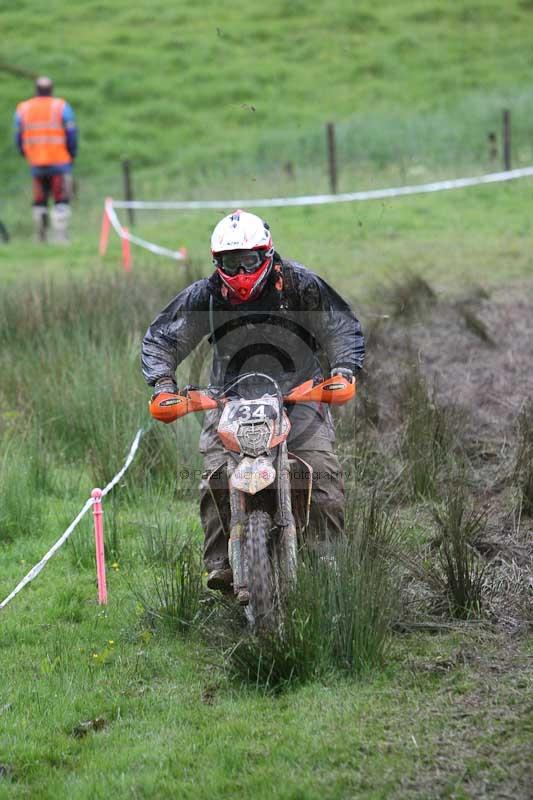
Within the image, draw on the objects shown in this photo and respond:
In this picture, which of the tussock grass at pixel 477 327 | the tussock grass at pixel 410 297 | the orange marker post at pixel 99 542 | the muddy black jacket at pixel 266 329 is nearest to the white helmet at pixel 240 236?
the muddy black jacket at pixel 266 329

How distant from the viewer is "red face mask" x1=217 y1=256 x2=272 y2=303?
5750mm

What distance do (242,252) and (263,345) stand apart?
56 cm

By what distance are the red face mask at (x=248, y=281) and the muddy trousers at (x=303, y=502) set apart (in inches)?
29.3

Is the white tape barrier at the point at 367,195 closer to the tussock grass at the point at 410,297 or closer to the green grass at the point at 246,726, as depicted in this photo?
the tussock grass at the point at 410,297

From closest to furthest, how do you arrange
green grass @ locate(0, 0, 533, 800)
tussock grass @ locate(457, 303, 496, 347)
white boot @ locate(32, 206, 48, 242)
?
green grass @ locate(0, 0, 533, 800), tussock grass @ locate(457, 303, 496, 347), white boot @ locate(32, 206, 48, 242)

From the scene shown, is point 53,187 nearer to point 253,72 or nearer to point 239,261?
point 239,261

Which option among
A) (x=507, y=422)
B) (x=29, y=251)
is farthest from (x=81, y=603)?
(x=29, y=251)

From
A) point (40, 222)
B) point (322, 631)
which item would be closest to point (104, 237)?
point (40, 222)

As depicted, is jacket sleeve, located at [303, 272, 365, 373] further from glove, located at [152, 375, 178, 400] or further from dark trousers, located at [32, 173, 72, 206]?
dark trousers, located at [32, 173, 72, 206]

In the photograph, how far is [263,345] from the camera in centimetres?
614

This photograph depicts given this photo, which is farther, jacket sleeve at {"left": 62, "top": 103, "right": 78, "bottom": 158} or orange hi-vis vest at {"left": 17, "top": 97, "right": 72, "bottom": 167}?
orange hi-vis vest at {"left": 17, "top": 97, "right": 72, "bottom": 167}

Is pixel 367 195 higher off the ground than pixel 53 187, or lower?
lower

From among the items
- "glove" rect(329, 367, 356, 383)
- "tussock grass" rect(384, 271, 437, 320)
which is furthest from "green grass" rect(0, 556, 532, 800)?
"tussock grass" rect(384, 271, 437, 320)

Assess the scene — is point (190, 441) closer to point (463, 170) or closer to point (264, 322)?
point (264, 322)
